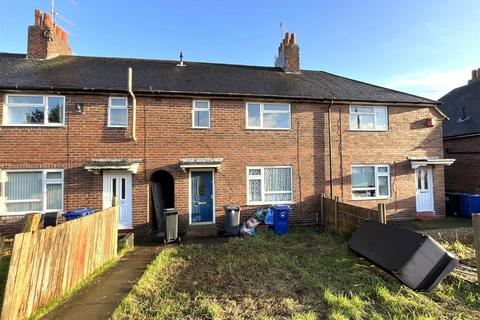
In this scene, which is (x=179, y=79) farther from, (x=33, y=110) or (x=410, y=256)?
(x=410, y=256)

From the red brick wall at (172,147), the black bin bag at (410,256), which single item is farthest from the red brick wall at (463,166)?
the black bin bag at (410,256)

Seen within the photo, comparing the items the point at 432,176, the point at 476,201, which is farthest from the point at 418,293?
the point at 476,201

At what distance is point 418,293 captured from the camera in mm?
4875

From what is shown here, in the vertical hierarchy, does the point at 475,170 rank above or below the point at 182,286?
above

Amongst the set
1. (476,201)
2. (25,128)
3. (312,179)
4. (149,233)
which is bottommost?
(149,233)

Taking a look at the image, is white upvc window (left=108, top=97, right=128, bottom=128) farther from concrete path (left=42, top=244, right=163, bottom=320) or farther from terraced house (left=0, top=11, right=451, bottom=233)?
concrete path (left=42, top=244, right=163, bottom=320)

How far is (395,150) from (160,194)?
10739 mm

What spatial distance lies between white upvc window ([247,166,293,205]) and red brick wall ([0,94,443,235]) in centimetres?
27

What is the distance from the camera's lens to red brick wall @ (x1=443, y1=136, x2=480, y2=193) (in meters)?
13.3

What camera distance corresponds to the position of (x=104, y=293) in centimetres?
497

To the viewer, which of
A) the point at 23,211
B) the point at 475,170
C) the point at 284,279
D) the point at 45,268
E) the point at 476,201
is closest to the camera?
the point at 45,268

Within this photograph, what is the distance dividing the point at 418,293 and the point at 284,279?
2520mm

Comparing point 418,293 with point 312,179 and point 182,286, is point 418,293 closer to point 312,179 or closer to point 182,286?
point 182,286

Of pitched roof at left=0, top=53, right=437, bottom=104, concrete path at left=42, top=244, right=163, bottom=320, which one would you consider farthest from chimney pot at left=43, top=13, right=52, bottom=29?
concrete path at left=42, top=244, right=163, bottom=320
